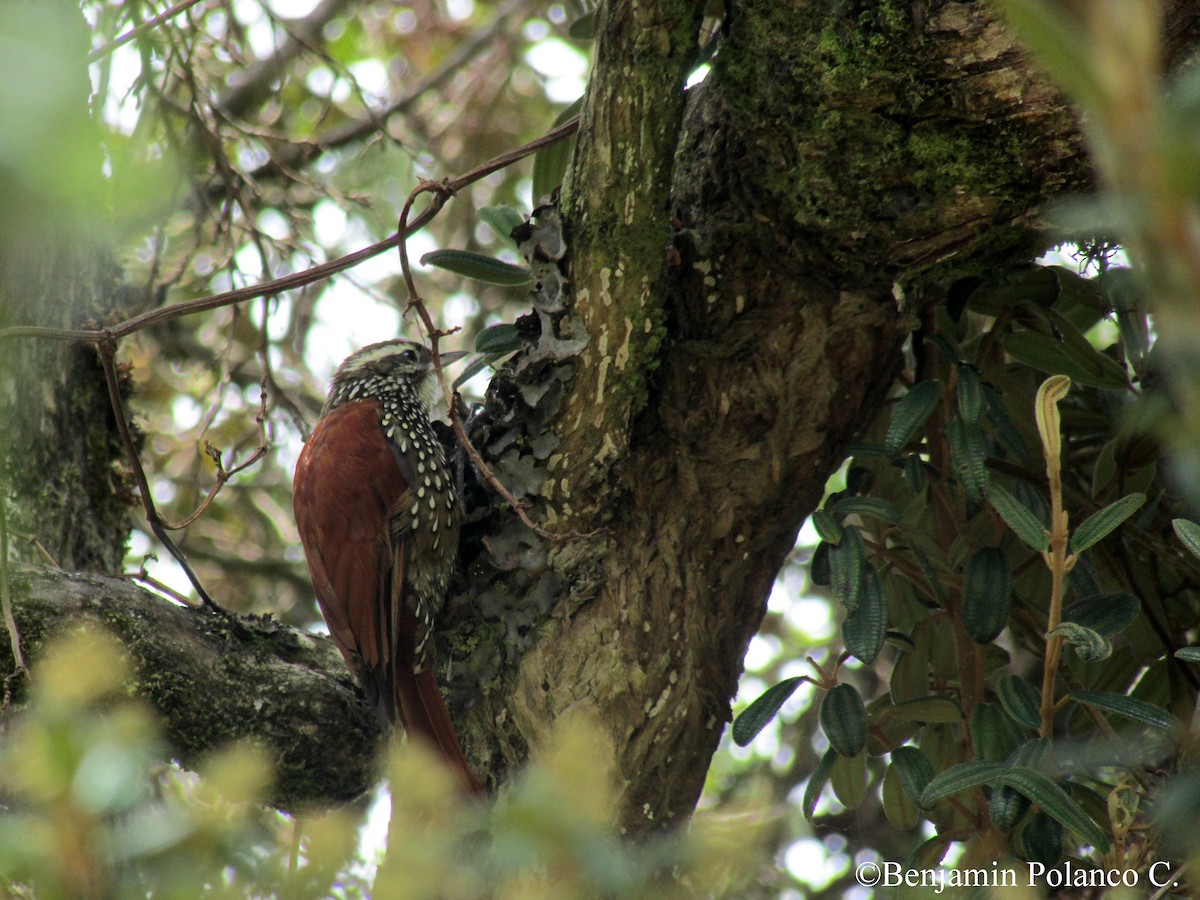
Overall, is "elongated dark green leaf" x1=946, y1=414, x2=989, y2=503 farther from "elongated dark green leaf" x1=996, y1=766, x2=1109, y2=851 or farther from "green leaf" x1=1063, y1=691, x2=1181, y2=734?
"elongated dark green leaf" x1=996, y1=766, x2=1109, y2=851

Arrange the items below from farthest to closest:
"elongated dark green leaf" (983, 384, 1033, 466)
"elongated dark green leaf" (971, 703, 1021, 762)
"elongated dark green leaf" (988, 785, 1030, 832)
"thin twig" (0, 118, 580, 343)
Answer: "elongated dark green leaf" (983, 384, 1033, 466), "thin twig" (0, 118, 580, 343), "elongated dark green leaf" (971, 703, 1021, 762), "elongated dark green leaf" (988, 785, 1030, 832)

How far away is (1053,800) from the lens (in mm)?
1955

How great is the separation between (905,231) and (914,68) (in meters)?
0.32

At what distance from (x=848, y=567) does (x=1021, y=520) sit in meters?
0.39

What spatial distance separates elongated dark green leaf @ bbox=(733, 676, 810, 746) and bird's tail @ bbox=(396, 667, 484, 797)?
0.63 meters

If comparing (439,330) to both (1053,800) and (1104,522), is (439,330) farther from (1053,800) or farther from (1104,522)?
(1053,800)

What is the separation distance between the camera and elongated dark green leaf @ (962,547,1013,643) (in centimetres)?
227

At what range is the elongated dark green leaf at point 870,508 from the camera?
237 centimetres

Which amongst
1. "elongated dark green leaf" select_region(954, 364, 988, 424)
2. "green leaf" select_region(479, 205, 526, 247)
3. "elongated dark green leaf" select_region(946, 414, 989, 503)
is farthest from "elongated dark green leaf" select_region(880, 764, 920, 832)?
"green leaf" select_region(479, 205, 526, 247)

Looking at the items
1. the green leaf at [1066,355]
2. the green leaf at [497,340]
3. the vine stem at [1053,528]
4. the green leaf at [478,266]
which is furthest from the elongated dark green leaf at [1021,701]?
the green leaf at [478,266]

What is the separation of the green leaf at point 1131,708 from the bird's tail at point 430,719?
4.38ft

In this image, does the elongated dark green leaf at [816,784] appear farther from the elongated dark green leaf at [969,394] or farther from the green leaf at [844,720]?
the elongated dark green leaf at [969,394]

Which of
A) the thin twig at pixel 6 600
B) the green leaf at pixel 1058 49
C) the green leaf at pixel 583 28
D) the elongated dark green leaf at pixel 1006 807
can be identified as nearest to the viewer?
the green leaf at pixel 1058 49

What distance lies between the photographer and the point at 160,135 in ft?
12.0
